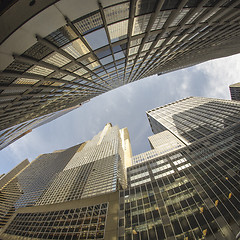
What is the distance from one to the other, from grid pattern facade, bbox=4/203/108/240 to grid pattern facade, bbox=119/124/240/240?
6.65 m

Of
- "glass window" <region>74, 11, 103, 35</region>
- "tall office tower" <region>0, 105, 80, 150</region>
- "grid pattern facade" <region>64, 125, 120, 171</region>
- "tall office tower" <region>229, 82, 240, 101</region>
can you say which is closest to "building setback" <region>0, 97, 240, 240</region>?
"grid pattern facade" <region>64, 125, 120, 171</region>

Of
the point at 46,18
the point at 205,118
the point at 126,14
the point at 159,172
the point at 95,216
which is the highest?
the point at 126,14

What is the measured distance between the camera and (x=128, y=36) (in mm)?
10836

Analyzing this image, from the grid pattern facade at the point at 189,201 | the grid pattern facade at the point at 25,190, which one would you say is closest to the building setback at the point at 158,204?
the grid pattern facade at the point at 189,201

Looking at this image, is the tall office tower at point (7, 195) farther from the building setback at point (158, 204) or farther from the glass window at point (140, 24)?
the glass window at point (140, 24)

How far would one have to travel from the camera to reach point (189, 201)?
1035 inches

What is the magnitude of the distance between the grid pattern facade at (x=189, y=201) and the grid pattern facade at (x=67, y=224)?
665 cm

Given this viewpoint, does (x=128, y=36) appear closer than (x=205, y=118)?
Yes

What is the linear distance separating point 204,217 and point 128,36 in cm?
3345

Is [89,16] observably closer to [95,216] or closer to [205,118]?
[95,216]

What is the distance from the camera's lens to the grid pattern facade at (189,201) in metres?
21.2

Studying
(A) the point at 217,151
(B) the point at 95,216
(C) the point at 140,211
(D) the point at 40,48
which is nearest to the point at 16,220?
(B) the point at 95,216

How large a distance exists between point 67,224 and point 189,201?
35.5 m

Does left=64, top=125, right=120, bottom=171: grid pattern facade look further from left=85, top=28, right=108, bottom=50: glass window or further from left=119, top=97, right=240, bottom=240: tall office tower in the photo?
left=85, top=28, right=108, bottom=50: glass window
